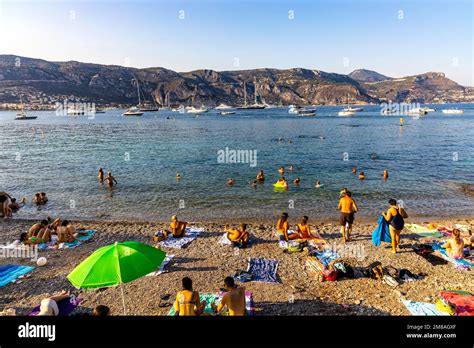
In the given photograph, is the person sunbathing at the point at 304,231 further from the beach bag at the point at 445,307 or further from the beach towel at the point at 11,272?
the beach towel at the point at 11,272

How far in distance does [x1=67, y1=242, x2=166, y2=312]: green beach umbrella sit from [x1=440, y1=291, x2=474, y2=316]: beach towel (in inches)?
325

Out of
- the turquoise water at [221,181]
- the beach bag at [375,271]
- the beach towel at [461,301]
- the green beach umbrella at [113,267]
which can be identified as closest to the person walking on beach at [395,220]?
the beach bag at [375,271]

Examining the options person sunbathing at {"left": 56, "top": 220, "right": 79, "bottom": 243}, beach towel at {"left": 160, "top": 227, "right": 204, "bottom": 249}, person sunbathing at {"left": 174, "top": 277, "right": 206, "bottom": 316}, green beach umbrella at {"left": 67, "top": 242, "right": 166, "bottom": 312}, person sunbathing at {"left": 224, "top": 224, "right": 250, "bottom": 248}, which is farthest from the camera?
person sunbathing at {"left": 56, "top": 220, "right": 79, "bottom": 243}

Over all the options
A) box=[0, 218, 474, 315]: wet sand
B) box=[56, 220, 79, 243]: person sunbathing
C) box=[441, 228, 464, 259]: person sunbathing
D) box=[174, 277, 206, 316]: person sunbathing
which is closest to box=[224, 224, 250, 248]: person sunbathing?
box=[0, 218, 474, 315]: wet sand

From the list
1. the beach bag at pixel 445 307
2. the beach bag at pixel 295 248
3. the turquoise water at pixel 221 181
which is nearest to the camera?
the beach bag at pixel 445 307

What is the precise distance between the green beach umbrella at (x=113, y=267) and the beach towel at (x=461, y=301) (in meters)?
8.25

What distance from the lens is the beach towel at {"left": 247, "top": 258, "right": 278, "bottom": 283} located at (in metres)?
10.2

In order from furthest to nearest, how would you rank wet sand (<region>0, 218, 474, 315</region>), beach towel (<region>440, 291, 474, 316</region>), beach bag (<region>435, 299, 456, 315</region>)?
wet sand (<region>0, 218, 474, 315</region>) < beach bag (<region>435, 299, 456, 315</region>) < beach towel (<region>440, 291, 474, 316</region>)

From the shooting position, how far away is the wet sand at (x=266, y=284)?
8625 mm

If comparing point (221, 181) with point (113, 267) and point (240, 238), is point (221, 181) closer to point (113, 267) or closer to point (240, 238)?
point (240, 238)

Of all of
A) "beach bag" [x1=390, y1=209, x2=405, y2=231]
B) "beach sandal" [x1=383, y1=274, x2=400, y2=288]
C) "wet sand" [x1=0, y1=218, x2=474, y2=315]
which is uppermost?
"beach bag" [x1=390, y1=209, x2=405, y2=231]

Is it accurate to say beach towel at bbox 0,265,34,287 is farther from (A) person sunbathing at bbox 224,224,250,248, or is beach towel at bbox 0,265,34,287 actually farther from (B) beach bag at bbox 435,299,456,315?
(B) beach bag at bbox 435,299,456,315

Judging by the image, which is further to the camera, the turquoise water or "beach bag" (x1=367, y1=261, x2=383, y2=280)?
the turquoise water

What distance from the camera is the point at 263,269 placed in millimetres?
10883
